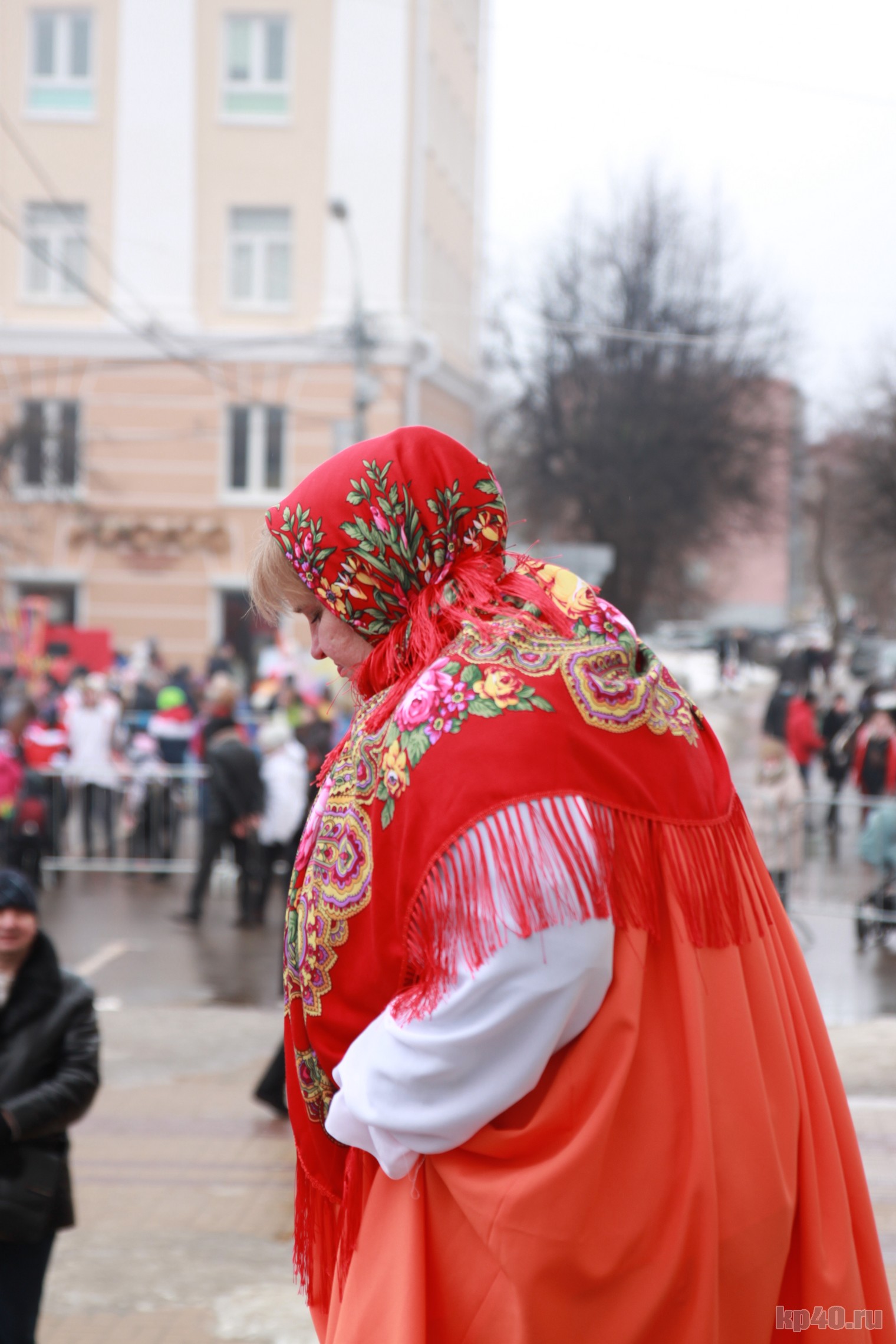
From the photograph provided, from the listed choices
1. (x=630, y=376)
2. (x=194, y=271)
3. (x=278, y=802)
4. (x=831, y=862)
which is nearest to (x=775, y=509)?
(x=630, y=376)

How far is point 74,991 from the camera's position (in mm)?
3912

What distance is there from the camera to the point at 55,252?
2698 cm

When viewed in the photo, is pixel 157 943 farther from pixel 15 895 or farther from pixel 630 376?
pixel 630 376

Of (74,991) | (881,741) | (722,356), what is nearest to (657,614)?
(722,356)

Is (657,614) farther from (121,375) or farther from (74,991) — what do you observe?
(74,991)

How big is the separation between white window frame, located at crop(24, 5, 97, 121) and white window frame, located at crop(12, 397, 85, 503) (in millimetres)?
4962

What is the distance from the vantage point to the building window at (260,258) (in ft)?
87.0

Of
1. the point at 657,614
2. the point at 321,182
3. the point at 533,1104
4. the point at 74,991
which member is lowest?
the point at 657,614

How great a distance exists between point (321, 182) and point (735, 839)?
26082 mm

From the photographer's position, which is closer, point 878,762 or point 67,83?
point 878,762

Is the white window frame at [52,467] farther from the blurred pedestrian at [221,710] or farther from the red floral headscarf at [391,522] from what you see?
the red floral headscarf at [391,522]

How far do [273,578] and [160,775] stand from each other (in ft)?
39.3

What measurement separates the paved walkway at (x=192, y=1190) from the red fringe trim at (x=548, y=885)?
129 inches

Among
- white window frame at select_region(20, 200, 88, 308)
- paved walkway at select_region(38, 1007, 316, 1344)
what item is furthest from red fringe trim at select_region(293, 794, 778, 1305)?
white window frame at select_region(20, 200, 88, 308)
